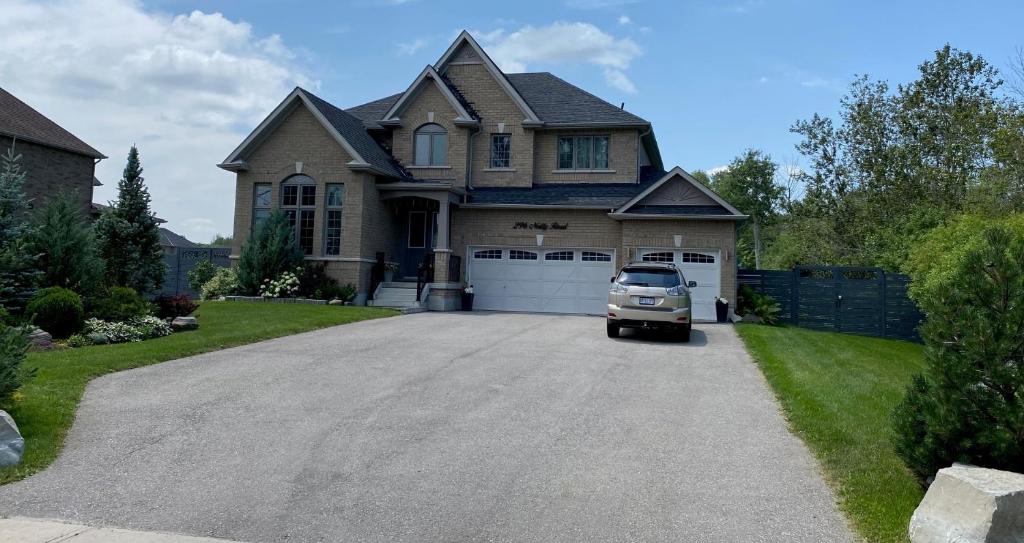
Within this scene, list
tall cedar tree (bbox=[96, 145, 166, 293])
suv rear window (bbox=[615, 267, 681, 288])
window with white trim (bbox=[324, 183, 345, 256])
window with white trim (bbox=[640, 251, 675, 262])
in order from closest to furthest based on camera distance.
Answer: suv rear window (bbox=[615, 267, 681, 288]) < tall cedar tree (bbox=[96, 145, 166, 293]) < window with white trim (bbox=[640, 251, 675, 262]) < window with white trim (bbox=[324, 183, 345, 256])

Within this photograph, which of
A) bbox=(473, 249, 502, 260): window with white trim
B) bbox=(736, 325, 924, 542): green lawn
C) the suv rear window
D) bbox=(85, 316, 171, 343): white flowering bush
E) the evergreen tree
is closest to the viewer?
bbox=(736, 325, 924, 542): green lawn

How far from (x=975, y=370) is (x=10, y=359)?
8.80 m

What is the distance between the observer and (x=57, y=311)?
43.3 ft

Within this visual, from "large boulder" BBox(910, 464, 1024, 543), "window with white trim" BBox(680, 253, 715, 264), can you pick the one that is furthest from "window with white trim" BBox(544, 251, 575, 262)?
"large boulder" BBox(910, 464, 1024, 543)

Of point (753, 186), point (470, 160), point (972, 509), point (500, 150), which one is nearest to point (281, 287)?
point (470, 160)

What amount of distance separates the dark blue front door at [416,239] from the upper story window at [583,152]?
532 cm

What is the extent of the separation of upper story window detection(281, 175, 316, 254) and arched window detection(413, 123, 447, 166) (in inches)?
167

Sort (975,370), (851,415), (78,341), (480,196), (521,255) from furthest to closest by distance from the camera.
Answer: (480,196) < (521,255) < (78,341) < (851,415) < (975,370)

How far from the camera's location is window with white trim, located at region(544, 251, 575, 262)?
2388cm

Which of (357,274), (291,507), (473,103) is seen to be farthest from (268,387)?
(473,103)

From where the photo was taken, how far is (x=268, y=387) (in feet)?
31.2

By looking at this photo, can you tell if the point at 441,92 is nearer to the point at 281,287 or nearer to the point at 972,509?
the point at 281,287

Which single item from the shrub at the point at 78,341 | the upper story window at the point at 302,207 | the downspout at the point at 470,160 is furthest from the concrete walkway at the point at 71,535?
the downspout at the point at 470,160

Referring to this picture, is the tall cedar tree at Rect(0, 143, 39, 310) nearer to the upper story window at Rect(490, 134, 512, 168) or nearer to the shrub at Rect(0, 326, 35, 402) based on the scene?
the shrub at Rect(0, 326, 35, 402)
